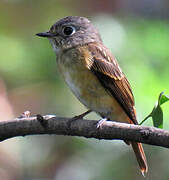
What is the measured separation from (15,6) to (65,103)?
1627 millimetres

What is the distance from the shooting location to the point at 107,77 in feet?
13.6

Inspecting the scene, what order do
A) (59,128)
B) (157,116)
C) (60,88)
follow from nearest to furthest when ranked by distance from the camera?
1. (157,116)
2. (59,128)
3. (60,88)

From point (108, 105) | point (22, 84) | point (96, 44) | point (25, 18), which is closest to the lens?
point (108, 105)

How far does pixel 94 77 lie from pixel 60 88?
1.10 meters

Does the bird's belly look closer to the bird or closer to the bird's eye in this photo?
the bird

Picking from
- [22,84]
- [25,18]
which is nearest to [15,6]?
[25,18]

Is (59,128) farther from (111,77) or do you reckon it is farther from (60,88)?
(60,88)

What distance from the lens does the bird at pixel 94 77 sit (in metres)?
3.95

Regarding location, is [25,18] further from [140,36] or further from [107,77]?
[107,77]

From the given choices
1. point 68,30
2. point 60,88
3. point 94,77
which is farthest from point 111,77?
point 60,88

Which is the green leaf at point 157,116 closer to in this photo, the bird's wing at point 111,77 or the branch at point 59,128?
the branch at point 59,128

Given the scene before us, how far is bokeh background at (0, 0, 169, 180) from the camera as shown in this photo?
182 inches

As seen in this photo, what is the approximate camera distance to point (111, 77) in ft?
13.7

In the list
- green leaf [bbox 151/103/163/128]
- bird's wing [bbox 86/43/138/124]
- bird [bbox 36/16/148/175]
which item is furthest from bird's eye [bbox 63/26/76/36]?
green leaf [bbox 151/103/163/128]
